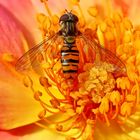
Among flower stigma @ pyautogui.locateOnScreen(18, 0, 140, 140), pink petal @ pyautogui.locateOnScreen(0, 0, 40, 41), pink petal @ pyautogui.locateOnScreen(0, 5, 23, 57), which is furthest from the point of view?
pink petal @ pyautogui.locateOnScreen(0, 0, 40, 41)

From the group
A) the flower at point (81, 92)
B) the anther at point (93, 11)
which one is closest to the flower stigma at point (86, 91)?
the flower at point (81, 92)

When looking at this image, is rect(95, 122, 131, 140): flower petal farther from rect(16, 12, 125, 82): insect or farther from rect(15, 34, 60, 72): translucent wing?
rect(15, 34, 60, 72): translucent wing

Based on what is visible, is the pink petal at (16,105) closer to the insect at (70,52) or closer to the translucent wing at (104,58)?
the insect at (70,52)

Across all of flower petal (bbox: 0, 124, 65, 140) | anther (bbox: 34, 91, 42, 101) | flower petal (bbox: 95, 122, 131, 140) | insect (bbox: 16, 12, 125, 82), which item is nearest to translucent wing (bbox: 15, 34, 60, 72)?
insect (bbox: 16, 12, 125, 82)

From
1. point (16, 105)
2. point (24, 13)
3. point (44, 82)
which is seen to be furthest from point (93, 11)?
point (16, 105)

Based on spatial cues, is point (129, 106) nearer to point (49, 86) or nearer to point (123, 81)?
point (123, 81)

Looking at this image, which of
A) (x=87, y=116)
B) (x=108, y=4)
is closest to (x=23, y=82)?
(x=87, y=116)
